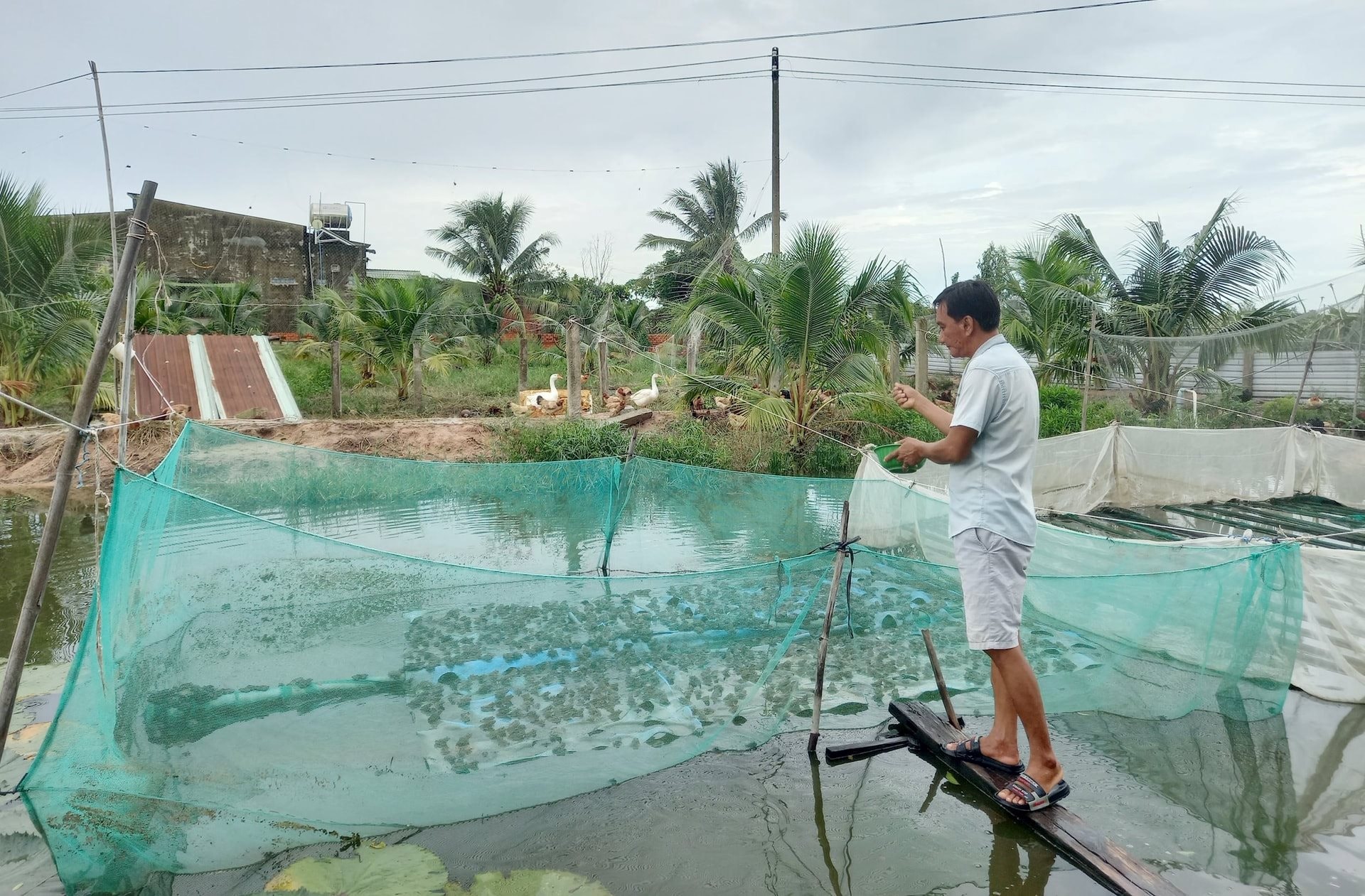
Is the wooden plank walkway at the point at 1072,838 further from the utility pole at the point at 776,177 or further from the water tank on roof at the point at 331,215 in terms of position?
the water tank on roof at the point at 331,215

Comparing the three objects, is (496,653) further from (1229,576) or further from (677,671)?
(1229,576)

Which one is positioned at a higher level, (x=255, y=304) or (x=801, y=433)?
(x=255, y=304)

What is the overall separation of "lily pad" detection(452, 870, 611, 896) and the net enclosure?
0.90 ft

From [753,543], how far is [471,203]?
13052mm

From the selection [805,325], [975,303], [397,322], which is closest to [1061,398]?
[805,325]

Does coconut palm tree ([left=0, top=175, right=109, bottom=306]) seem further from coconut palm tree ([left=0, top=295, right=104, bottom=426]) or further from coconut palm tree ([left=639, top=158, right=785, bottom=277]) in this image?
coconut palm tree ([left=639, top=158, right=785, bottom=277])

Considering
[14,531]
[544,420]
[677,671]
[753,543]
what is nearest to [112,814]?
[677,671]

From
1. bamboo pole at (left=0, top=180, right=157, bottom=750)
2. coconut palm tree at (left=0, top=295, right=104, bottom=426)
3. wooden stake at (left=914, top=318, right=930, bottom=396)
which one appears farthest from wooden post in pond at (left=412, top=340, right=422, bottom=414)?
bamboo pole at (left=0, top=180, right=157, bottom=750)

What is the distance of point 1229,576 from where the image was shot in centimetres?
294

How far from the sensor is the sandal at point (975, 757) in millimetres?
2604

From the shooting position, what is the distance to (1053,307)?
1170cm

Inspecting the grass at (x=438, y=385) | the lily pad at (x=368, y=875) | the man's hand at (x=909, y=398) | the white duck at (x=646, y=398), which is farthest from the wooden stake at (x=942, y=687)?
the grass at (x=438, y=385)

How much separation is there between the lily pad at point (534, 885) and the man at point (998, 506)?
120 cm

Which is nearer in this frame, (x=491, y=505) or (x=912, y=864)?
(x=912, y=864)
